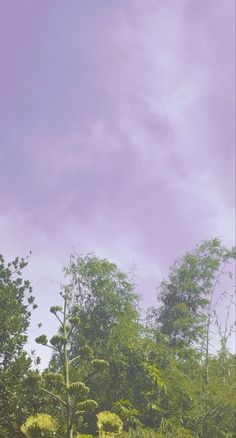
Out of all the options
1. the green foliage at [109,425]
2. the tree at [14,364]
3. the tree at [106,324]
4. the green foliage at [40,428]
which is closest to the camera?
the green foliage at [40,428]

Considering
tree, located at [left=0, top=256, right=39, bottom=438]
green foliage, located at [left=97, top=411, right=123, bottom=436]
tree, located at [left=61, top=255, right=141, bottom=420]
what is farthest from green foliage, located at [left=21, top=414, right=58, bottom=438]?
tree, located at [left=61, top=255, right=141, bottom=420]

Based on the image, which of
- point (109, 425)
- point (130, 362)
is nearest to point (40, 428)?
point (109, 425)

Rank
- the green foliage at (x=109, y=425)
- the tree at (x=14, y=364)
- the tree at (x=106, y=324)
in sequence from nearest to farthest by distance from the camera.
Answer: the green foliage at (x=109, y=425) → the tree at (x=14, y=364) → the tree at (x=106, y=324)

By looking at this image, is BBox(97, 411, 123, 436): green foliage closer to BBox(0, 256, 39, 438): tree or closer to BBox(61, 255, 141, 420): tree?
BBox(0, 256, 39, 438): tree

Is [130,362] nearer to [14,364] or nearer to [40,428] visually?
[14,364]

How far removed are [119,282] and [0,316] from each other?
4402 mm

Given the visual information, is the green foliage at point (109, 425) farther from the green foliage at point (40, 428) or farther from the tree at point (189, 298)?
the tree at point (189, 298)

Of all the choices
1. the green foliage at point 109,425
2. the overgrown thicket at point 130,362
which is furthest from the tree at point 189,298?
the green foliage at point 109,425

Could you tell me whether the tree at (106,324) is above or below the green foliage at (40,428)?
above

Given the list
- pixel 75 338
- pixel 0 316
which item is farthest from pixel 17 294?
pixel 75 338

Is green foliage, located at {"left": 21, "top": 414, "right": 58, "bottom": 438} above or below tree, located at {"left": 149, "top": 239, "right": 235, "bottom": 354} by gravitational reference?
below

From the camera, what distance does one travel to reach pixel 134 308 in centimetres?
1054

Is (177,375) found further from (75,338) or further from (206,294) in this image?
(206,294)

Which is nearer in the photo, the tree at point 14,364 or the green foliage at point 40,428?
the green foliage at point 40,428
